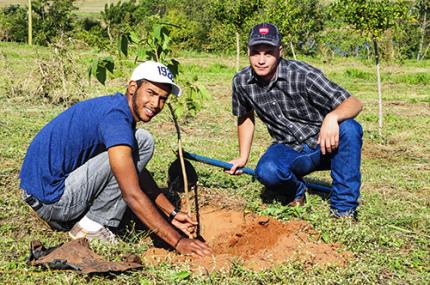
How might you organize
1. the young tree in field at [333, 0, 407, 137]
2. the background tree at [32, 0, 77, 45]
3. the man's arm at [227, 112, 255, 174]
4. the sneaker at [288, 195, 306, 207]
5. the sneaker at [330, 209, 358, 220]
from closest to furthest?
the sneaker at [330, 209, 358, 220], the sneaker at [288, 195, 306, 207], the man's arm at [227, 112, 255, 174], the young tree in field at [333, 0, 407, 137], the background tree at [32, 0, 77, 45]

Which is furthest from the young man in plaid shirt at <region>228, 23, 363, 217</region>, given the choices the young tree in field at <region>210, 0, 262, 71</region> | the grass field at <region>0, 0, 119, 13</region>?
the grass field at <region>0, 0, 119, 13</region>

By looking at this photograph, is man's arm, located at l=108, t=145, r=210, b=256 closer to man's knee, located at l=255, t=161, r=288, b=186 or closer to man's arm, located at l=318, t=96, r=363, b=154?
man's knee, located at l=255, t=161, r=288, b=186

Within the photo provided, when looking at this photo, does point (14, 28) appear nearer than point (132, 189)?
No

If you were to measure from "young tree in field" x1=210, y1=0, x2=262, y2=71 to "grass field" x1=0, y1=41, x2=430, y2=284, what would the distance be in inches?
64.1

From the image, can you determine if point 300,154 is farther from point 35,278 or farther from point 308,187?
point 35,278

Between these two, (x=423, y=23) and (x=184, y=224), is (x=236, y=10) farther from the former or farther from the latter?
(x=423, y=23)

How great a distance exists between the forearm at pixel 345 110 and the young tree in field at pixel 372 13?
385 cm

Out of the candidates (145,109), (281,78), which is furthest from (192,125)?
(145,109)

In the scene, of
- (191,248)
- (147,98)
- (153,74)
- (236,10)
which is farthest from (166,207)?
(236,10)

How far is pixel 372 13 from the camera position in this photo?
6.91m

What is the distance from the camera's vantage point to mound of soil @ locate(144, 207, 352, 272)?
3.00 meters

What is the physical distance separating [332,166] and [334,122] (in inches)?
14.6

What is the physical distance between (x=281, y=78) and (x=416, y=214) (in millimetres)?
1480

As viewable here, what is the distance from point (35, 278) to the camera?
2797 mm
